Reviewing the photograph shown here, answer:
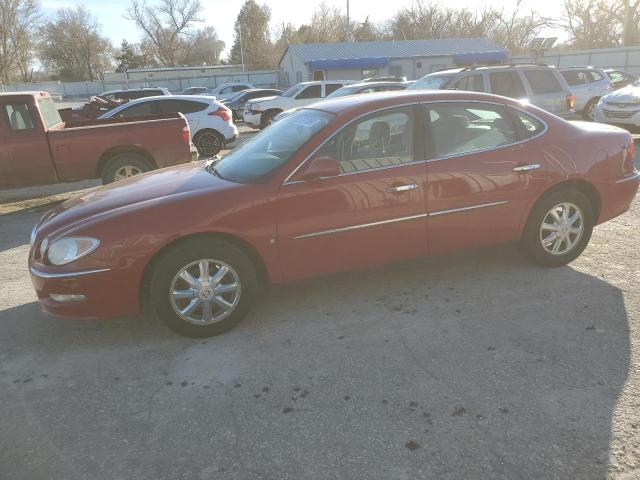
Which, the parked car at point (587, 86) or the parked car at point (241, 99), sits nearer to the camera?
the parked car at point (587, 86)

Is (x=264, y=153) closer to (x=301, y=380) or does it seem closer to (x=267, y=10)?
(x=301, y=380)

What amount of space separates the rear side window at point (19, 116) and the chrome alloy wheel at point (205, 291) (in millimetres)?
5809

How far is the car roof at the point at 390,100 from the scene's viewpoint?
3877 mm

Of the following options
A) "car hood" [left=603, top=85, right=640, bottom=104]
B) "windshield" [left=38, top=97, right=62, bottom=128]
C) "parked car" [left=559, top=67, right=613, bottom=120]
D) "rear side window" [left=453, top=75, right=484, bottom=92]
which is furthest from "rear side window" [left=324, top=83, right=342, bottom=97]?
"windshield" [left=38, top=97, right=62, bottom=128]

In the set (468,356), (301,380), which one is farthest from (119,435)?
(468,356)

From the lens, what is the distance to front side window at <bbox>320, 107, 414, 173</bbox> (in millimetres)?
3723

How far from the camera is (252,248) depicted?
11.7ft

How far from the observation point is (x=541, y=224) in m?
4.27

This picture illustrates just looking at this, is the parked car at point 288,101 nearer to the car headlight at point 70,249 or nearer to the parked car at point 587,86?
the parked car at point 587,86

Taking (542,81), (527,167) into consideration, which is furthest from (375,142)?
(542,81)

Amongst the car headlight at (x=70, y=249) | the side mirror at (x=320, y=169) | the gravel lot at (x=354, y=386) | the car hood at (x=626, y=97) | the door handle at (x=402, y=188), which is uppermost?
the side mirror at (x=320, y=169)

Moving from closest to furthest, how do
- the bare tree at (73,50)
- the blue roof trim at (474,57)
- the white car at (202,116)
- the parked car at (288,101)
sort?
the white car at (202,116), the parked car at (288,101), the blue roof trim at (474,57), the bare tree at (73,50)

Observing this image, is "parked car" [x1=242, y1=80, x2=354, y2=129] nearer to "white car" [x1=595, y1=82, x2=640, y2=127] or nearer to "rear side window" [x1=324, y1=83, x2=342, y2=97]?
"rear side window" [x1=324, y1=83, x2=342, y2=97]

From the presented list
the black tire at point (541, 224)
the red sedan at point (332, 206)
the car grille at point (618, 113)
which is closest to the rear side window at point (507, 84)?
the car grille at point (618, 113)
